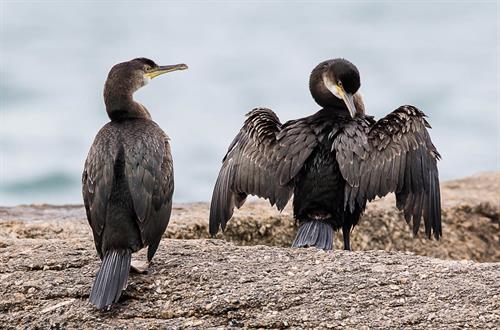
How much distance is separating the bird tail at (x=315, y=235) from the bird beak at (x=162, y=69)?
166cm

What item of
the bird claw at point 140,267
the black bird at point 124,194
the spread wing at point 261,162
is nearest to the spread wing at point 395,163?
the spread wing at point 261,162

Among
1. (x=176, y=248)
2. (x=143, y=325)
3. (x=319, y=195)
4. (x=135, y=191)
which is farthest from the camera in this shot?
(x=319, y=195)

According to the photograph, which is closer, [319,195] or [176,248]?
[176,248]

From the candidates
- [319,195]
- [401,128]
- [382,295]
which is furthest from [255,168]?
[382,295]

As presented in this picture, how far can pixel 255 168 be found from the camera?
971 cm

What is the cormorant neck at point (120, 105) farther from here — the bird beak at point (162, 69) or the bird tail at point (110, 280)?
the bird tail at point (110, 280)

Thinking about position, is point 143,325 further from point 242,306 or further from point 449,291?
point 449,291

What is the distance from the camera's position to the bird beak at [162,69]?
8.98 metres

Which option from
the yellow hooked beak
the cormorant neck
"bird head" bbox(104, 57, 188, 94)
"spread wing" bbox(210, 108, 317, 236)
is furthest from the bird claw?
the yellow hooked beak

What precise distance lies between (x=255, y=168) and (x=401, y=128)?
4.22 feet

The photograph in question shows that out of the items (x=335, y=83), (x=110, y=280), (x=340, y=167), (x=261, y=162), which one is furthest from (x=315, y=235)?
(x=110, y=280)

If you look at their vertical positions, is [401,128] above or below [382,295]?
above

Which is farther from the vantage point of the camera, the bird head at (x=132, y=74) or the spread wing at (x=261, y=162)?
the spread wing at (x=261, y=162)

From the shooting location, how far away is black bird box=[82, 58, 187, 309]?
25.5 ft
